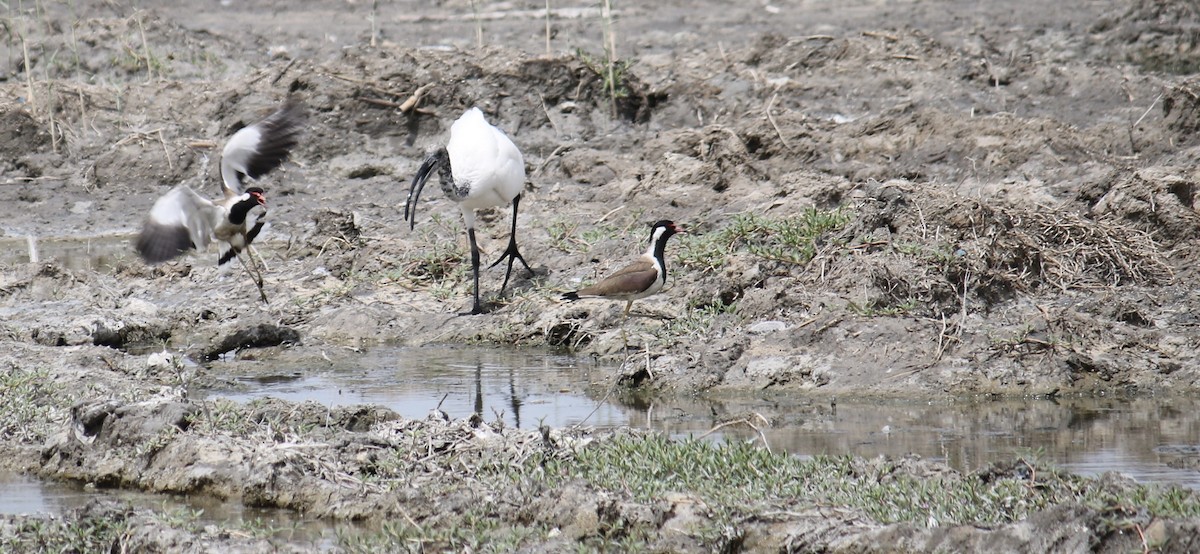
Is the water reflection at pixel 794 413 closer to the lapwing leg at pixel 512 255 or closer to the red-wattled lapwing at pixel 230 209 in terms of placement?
the lapwing leg at pixel 512 255

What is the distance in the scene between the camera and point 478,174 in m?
9.84

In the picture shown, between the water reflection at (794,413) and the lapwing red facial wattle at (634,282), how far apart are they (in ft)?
1.41

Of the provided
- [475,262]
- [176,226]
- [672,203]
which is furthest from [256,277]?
[672,203]

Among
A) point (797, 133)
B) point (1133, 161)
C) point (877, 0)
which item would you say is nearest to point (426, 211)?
point (797, 133)

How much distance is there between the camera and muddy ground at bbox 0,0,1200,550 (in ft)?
24.3

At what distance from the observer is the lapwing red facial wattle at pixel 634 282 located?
8.46 metres

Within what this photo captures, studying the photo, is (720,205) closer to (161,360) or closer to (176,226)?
(176,226)

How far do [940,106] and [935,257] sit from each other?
5.40 meters

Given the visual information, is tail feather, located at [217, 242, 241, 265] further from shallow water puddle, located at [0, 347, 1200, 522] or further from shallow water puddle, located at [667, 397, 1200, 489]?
shallow water puddle, located at [667, 397, 1200, 489]

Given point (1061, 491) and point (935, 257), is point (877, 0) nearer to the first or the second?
point (935, 257)

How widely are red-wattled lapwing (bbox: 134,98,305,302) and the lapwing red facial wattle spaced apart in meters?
2.49

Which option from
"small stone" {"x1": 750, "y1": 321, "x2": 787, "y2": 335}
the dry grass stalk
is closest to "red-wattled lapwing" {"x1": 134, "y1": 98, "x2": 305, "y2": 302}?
the dry grass stalk

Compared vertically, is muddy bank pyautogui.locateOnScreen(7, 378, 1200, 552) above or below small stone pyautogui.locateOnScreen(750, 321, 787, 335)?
above

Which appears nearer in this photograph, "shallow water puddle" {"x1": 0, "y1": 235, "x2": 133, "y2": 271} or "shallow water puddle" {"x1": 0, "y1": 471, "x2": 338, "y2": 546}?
"shallow water puddle" {"x1": 0, "y1": 471, "x2": 338, "y2": 546}
